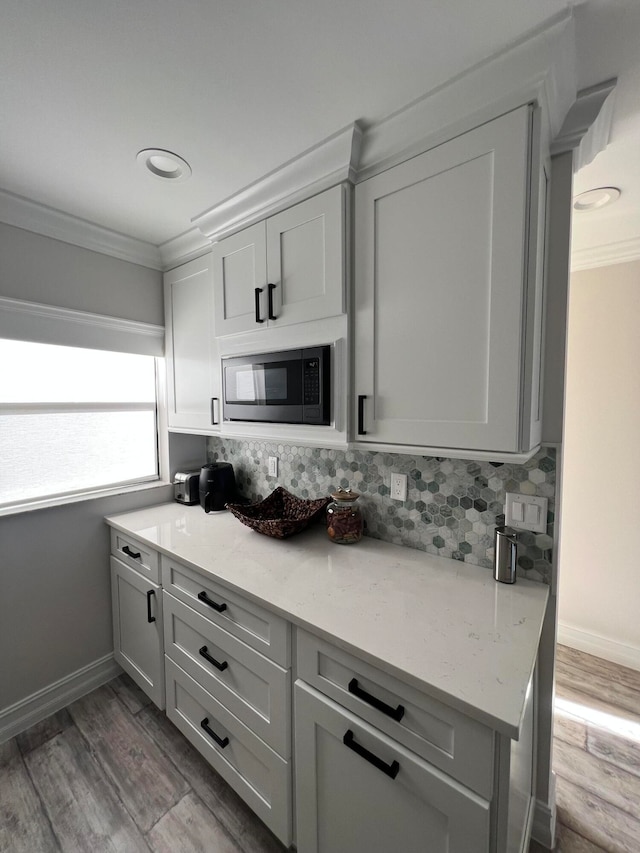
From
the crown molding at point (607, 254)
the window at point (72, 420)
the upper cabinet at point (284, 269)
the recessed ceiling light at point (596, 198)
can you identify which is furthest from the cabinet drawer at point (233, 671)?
the crown molding at point (607, 254)

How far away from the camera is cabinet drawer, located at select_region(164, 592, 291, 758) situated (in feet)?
3.87

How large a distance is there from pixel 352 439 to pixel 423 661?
0.72 metres

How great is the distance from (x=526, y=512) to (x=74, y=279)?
2.31 metres

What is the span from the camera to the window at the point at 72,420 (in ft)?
5.91

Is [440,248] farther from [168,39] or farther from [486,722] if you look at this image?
[486,722]

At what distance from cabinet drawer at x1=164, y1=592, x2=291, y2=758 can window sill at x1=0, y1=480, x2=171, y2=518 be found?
749mm

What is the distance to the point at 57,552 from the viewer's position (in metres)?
1.89

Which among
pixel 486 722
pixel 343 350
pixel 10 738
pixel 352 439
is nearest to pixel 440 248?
pixel 343 350

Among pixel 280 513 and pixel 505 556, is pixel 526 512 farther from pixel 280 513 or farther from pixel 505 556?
pixel 280 513

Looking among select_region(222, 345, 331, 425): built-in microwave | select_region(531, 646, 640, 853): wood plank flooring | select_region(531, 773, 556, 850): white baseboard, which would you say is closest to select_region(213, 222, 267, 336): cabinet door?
select_region(222, 345, 331, 425): built-in microwave

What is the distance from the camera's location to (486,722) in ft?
2.54

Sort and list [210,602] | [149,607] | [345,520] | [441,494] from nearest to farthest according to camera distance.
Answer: [210,602] → [441,494] → [345,520] → [149,607]

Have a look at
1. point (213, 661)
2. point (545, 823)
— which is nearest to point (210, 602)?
point (213, 661)

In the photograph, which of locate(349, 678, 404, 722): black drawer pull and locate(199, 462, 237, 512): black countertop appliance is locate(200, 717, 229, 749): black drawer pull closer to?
locate(349, 678, 404, 722): black drawer pull
